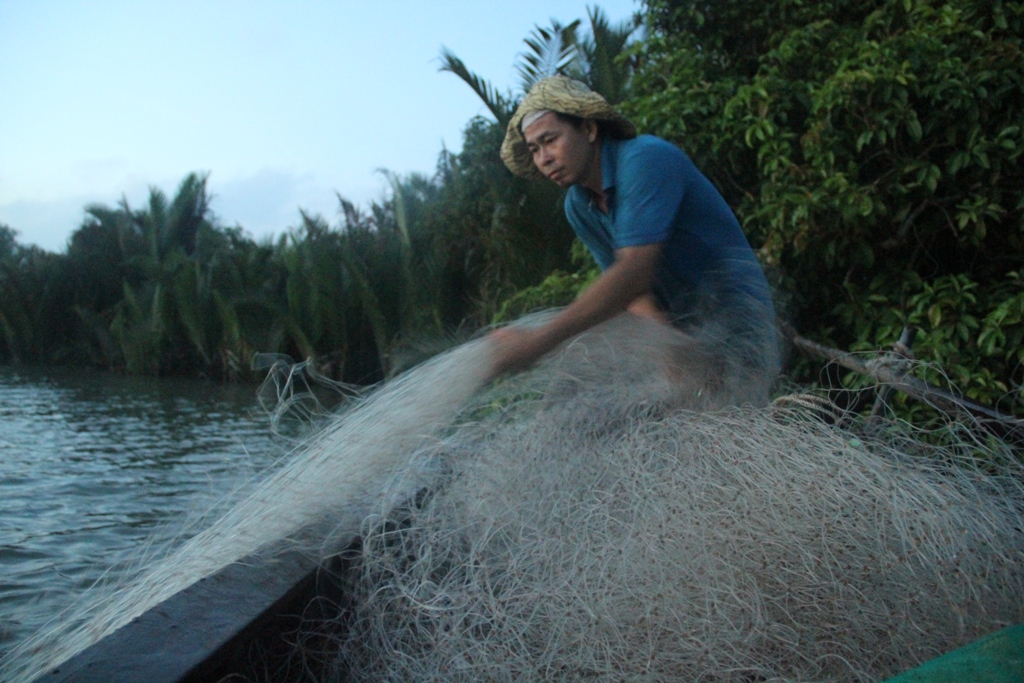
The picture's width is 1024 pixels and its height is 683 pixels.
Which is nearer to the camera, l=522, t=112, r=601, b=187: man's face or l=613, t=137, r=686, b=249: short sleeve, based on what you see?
l=613, t=137, r=686, b=249: short sleeve

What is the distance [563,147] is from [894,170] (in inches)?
145

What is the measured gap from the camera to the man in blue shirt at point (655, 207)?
231cm

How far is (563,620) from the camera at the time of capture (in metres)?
1.77

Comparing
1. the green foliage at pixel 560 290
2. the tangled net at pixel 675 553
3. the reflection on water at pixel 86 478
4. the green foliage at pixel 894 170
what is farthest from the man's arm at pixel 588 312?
the green foliage at pixel 560 290

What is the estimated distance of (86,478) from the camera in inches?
182

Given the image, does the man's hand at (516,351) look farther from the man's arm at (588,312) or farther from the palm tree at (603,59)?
the palm tree at (603,59)

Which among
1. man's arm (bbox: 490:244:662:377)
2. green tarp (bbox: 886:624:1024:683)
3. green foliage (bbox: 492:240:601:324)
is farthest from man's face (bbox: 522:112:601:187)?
green foliage (bbox: 492:240:601:324)

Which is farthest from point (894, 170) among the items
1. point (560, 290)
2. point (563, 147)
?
point (563, 147)

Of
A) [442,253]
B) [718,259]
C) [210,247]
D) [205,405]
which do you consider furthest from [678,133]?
[210,247]

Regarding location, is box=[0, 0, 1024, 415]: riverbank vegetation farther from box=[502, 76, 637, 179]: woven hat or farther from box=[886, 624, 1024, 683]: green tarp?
box=[886, 624, 1024, 683]: green tarp

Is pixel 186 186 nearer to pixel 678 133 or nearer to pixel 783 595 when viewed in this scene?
pixel 678 133

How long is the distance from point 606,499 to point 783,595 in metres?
0.46

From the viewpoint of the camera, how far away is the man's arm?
7.14ft

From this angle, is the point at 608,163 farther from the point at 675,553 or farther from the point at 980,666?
the point at 980,666
